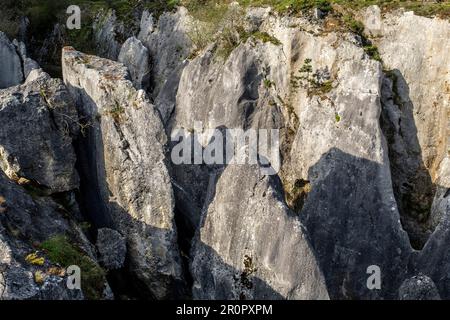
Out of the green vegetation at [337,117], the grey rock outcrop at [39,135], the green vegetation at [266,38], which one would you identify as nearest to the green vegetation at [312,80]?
the green vegetation at [337,117]

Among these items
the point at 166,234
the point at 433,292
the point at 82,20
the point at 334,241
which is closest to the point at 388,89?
the point at 334,241

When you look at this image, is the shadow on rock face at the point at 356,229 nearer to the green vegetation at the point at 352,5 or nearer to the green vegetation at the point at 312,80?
the green vegetation at the point at 312,80

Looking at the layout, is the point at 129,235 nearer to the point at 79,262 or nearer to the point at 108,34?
the point at 79,262

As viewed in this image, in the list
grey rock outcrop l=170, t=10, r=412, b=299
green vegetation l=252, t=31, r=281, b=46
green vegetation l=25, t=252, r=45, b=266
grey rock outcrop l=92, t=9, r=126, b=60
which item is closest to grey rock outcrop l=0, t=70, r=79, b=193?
grey rock outcrop l=170, t=10, r=412, b=299

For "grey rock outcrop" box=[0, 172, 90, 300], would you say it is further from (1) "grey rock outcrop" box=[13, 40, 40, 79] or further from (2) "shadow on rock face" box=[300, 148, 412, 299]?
(1) "grey rock outcrop" box=[13, 40, 40, 79]

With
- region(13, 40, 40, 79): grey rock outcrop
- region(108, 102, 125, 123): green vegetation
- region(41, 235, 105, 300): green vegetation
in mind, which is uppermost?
region(13, 40, 40, 79): grey rock outcrop

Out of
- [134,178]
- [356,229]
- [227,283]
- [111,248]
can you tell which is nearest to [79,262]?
[111,248]

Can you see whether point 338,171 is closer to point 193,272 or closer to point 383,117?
point 383,117
